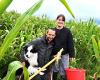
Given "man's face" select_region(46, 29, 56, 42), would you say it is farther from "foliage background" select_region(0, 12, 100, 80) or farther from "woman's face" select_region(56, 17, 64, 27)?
"foliage background" select_region(0, 12, 100, 80)

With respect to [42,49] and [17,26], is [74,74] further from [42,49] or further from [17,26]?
[17,26]

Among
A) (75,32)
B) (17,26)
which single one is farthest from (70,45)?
(17,26)

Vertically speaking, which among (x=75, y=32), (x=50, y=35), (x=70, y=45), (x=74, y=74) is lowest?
(x=74, y=74)

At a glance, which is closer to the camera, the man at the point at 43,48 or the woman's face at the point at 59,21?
the man at the point at 43,48

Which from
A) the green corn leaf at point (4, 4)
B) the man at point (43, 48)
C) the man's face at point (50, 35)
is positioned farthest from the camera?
the man at point (43, 48)

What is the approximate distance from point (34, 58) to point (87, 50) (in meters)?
4.71

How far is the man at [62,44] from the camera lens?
7.25 metres

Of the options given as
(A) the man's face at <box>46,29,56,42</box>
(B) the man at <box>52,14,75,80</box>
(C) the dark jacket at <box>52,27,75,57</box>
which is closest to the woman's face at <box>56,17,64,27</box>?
(B) the man at <box>52,14,75,80</box>

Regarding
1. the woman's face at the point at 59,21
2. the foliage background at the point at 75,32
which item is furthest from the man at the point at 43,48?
the foliage background at the point at 75,32

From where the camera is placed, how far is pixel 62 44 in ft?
24.7

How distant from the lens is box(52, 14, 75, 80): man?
7248 mm

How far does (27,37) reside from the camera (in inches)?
368

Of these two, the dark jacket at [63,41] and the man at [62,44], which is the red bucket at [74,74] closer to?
the man at [62,44]

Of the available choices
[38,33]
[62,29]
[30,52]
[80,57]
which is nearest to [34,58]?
[30,52]
